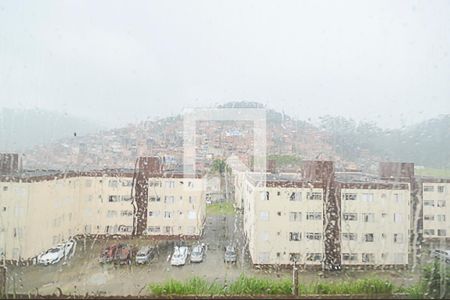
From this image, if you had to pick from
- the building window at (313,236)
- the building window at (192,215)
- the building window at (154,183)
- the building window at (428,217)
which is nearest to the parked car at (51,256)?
the building window at (154,183)

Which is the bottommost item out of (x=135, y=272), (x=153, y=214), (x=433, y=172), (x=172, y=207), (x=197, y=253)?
(x=135, y=272)

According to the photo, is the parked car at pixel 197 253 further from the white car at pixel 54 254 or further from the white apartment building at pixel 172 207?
the white car at pixel 54 254

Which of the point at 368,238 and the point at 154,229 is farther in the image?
the point at 154,229

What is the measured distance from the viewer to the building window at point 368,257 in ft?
13.0

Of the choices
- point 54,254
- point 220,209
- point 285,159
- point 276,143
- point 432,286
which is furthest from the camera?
point 220,209

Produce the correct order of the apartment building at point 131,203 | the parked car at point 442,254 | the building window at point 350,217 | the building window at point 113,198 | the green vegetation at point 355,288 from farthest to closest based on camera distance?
the building window at point 113,198 → the apartment building at point 131,203 → the building window at point 350,217 → the parked car at point 442,254 → the green vegetation at point 355,288

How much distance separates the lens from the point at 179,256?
4301 millimetres

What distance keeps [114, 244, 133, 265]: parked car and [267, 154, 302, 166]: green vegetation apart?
86.0 inches

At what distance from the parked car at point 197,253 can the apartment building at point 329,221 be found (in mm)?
643

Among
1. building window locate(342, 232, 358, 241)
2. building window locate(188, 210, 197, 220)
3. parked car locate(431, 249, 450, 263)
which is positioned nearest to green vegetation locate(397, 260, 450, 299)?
parked car locate(431, 249, 450, 263)

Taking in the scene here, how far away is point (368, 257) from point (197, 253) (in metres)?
1.98

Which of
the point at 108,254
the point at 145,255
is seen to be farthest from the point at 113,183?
the point at 145,255

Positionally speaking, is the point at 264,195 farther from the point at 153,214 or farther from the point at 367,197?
the point at 153,214

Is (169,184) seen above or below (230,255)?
above
